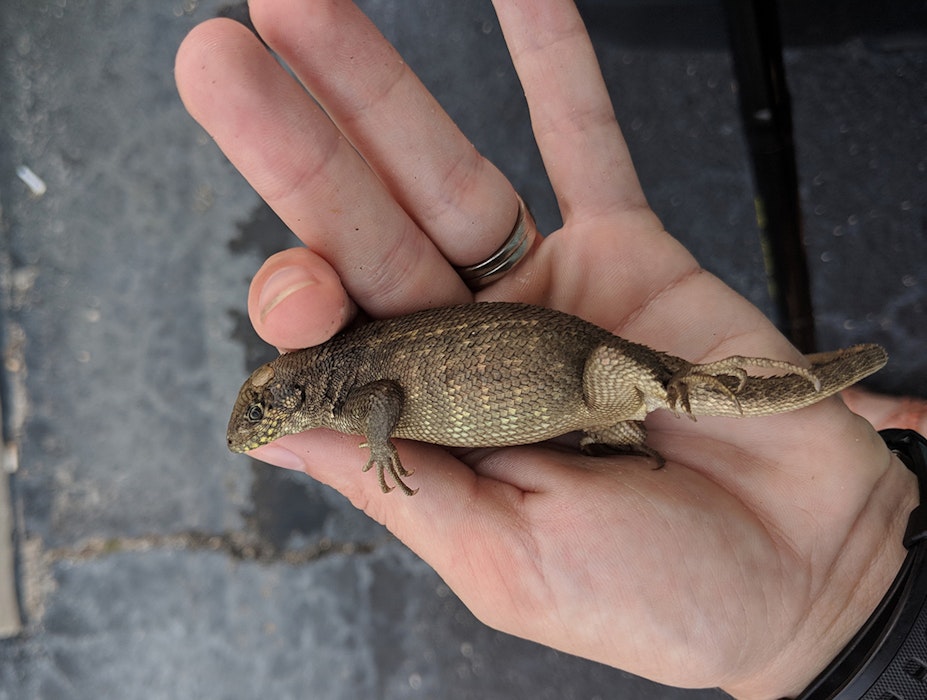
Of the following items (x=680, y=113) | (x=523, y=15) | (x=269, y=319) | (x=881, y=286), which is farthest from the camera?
(x=680, y=113)

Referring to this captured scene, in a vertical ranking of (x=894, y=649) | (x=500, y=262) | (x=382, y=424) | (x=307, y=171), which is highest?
(x=307, y=171)

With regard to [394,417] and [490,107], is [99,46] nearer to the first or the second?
[490,107]

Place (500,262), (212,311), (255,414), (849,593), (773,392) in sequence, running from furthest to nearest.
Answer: (212,311), (500,262), (255,414), (849,593), (773,392)

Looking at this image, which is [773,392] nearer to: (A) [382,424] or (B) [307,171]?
(A) [382,424]

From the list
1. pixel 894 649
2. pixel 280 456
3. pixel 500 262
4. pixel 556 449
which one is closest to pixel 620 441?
pixel 556 449

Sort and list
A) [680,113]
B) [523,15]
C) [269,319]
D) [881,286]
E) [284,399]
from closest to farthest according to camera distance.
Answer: [269,319] < [284,399] < [523,15] < [881,286] < [680,113]

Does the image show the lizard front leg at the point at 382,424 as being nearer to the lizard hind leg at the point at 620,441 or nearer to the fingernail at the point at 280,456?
the fingernail at the point at 280,456

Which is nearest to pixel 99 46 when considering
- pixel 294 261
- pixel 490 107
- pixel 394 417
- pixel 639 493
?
pixel 490 107

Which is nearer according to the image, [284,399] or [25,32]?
[284,399]
